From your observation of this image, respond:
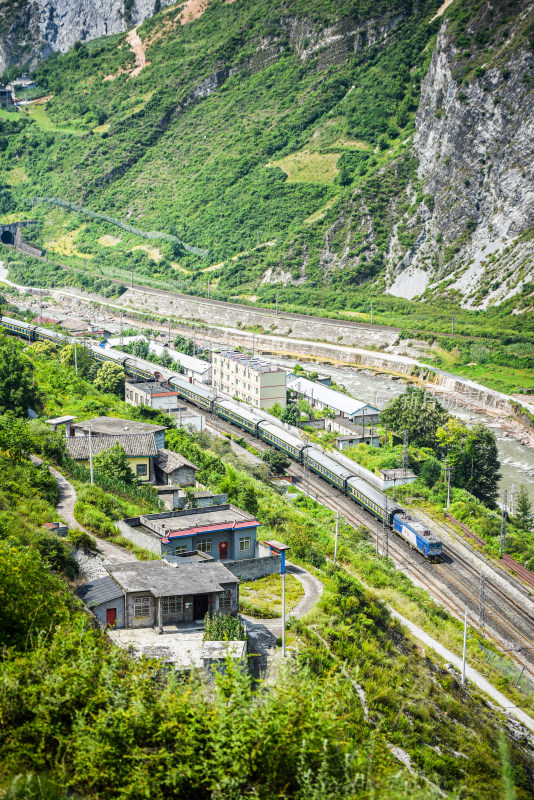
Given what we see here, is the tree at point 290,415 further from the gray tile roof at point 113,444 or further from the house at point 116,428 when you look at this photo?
the gray tile roof at point 113,444

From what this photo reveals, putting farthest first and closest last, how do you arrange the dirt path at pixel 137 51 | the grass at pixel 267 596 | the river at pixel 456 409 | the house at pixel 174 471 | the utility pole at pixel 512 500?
the dirt path at pixel 137 51 → the river at pixel 456 409 → the utility pole at pixel 512 500 → the house at pixel 174 471 → the grass at pixel 267 596

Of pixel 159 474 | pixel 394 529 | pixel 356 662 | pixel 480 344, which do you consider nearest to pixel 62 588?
pixel 356 662

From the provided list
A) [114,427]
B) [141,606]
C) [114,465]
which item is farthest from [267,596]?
[114,427]

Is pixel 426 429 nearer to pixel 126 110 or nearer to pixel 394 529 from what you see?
pixel 394 529

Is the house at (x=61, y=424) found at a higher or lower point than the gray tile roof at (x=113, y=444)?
lower

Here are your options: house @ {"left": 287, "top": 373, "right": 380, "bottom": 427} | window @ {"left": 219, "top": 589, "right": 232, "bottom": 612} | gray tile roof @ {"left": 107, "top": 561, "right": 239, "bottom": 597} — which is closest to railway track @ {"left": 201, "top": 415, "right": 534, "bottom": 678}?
window @ {"left": 219, "top": 589, "right": 232, "bottom": 612}

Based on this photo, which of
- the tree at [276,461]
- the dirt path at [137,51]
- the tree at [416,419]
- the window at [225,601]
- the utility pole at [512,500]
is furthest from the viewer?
the dirt path at [137,51]

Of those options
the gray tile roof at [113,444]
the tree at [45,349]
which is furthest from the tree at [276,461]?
the tree at [45,349]

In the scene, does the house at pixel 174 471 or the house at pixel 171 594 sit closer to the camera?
the house at pixel 171 594
